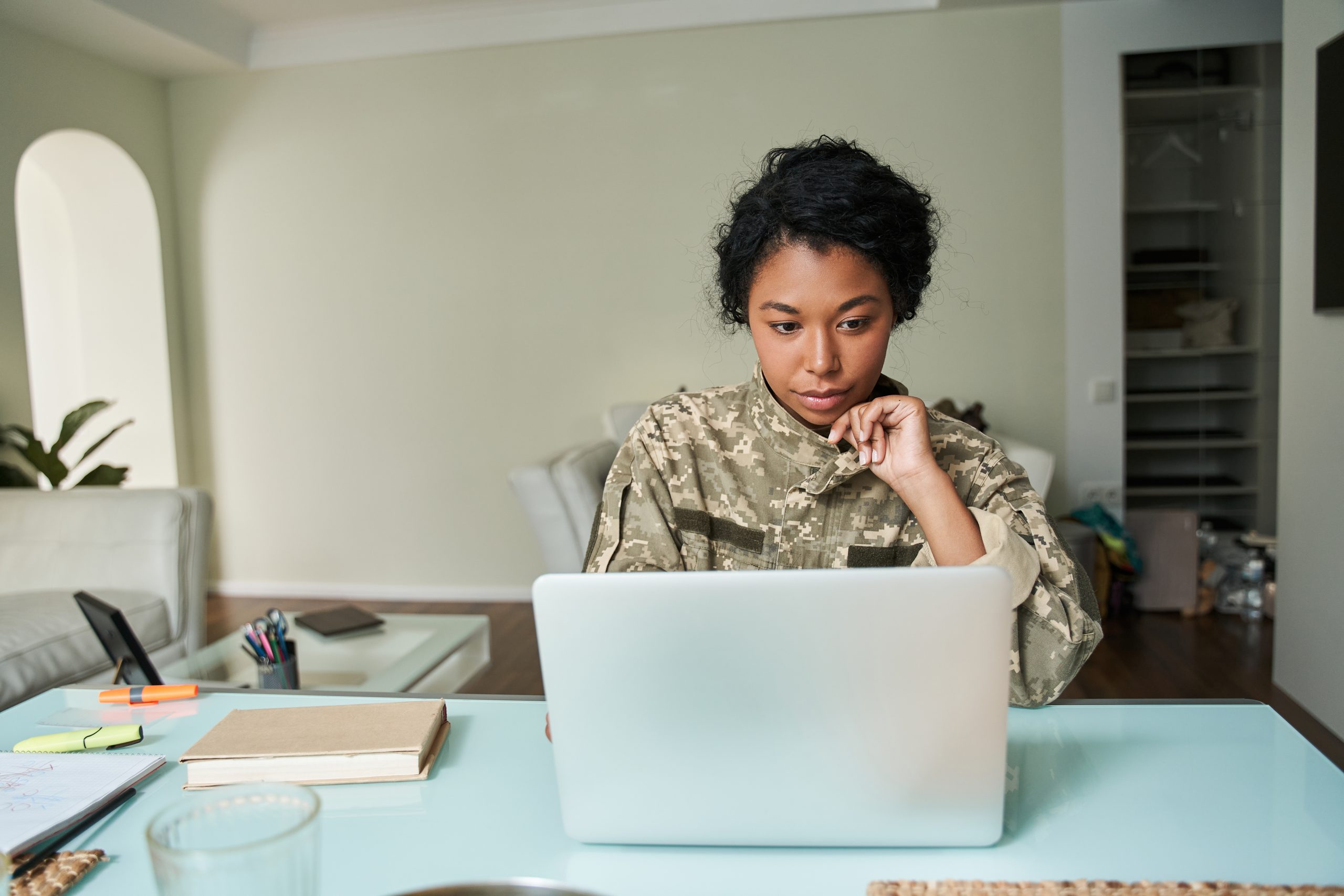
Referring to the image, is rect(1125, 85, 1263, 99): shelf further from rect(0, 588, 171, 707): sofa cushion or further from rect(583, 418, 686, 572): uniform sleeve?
rect(0, 588, 171, 707): sofa cushion

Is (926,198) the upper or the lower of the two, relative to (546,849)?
upper

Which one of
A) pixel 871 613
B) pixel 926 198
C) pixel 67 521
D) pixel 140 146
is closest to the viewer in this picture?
pixel 871 613

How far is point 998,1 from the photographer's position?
348cm

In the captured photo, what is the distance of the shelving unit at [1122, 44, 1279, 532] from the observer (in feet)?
12.8

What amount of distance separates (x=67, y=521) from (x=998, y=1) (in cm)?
365

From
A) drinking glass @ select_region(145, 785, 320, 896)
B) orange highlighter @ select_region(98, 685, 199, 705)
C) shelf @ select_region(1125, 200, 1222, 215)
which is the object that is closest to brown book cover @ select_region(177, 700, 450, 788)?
orange highlighter @ select_region(98, 685, 199, 705)

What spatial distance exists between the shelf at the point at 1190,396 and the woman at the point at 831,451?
3234mm

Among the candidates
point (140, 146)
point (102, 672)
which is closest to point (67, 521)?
point (102, 672)

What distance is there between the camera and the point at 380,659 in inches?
93.5

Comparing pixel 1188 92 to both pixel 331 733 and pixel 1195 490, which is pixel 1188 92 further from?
pixel 331 733

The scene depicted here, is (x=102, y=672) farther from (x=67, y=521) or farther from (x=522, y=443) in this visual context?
(x=522, y=443)

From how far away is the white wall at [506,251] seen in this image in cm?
361

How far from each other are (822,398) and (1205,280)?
3.88 meters

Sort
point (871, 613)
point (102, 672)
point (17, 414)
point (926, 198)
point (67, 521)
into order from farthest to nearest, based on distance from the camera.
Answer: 1. point (17, 414)
2. point (67, 521)
3. point (102, 672)
4. point (926, 198)
5. point (871, 613)
